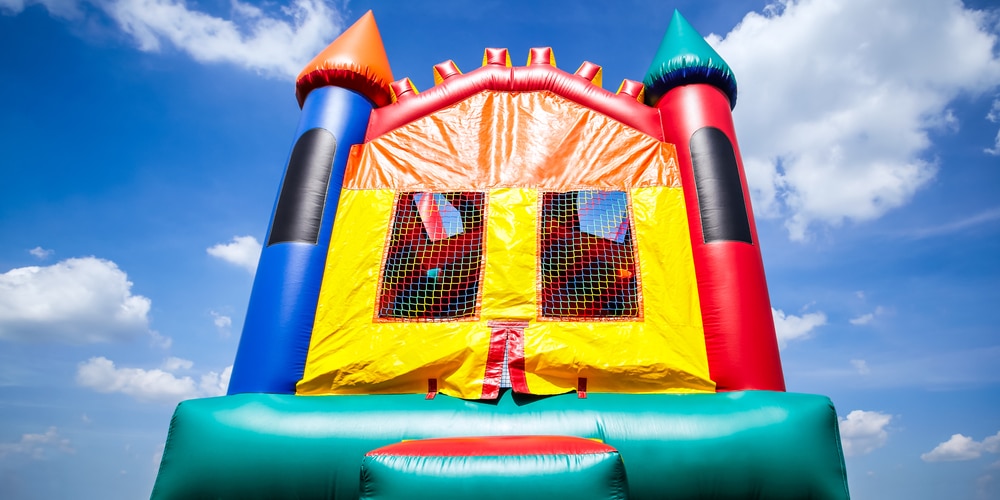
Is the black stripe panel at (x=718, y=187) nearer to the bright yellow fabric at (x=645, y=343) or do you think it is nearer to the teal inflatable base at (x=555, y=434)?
the bright yellow fabric at (x=645, y=343)

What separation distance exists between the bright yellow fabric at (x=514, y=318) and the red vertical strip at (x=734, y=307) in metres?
0.07

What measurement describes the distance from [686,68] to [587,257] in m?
1.59

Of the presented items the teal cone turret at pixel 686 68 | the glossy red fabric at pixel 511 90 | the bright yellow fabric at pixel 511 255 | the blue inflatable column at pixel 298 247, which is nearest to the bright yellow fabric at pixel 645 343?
the bright yellow fabric at pixel 511 255

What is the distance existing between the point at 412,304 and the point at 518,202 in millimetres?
952

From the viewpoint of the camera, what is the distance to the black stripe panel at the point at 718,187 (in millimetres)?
3666

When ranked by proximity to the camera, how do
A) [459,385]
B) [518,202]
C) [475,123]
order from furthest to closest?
[475,123] → [518,202] → [459,385]

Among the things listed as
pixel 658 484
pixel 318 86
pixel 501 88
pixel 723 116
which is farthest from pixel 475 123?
pixel 658 484

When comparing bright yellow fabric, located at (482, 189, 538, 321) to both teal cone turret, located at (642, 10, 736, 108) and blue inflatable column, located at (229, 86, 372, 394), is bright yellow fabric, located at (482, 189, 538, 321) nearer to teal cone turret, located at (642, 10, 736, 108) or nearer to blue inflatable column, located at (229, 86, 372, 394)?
blue inflatable column, located at (229, 86, 372, 394)

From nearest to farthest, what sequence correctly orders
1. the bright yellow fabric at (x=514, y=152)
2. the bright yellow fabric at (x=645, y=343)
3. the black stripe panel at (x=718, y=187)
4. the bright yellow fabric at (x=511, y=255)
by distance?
1. the bright yellow fabric at (x=645, y=343)
2. the bright yellow fabric at (x=511, y=255)
3. the black stripe panel at (x=718, y=187)
4. the bright yellow fabric at (x=514, y=152)

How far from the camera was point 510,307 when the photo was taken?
3523 mm

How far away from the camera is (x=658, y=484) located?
2791mm

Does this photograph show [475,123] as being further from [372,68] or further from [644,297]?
[644,297]

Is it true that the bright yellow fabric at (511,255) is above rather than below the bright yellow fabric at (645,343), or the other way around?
above

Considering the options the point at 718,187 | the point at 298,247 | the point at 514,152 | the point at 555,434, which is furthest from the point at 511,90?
the point at 555,434
